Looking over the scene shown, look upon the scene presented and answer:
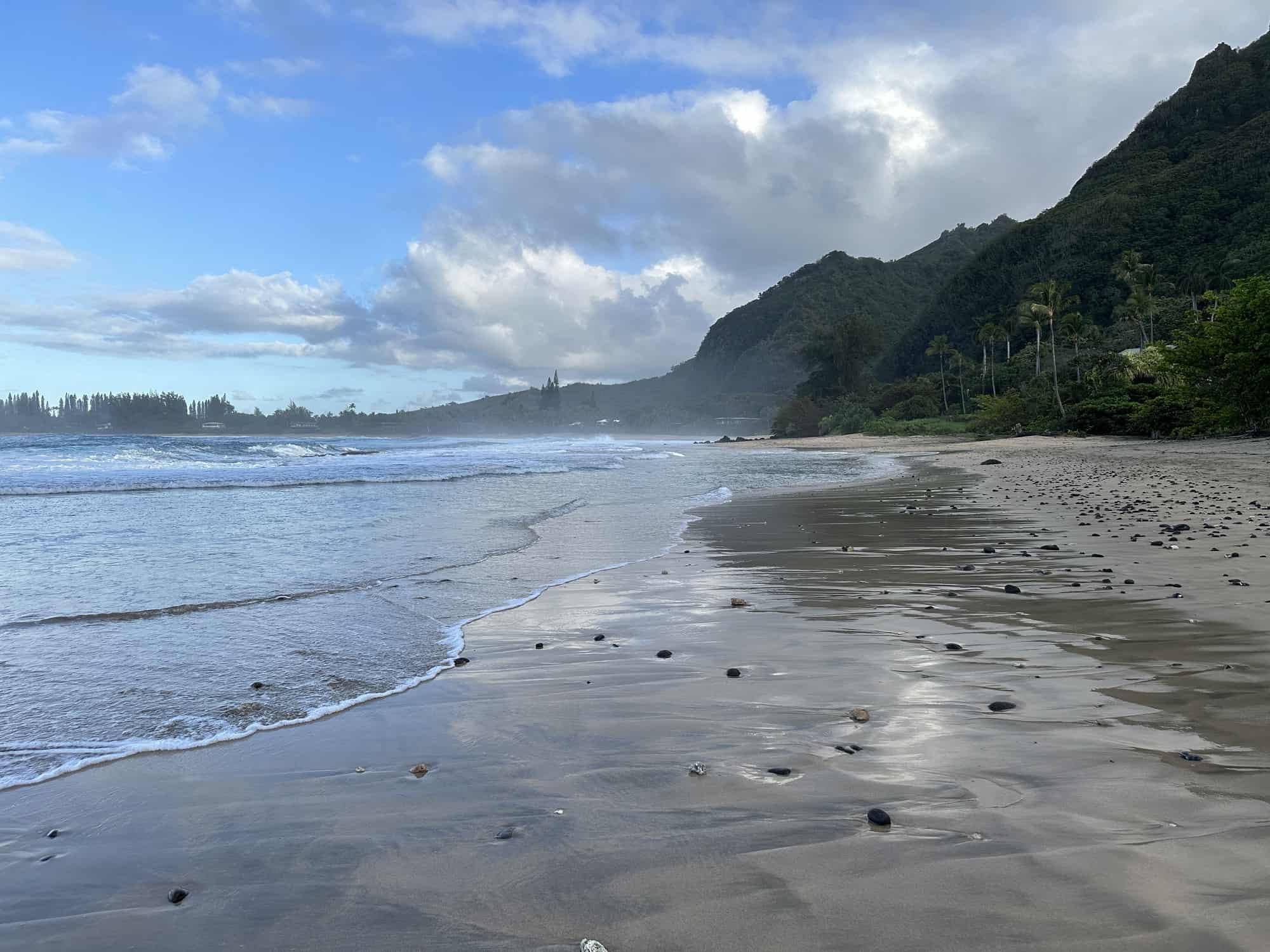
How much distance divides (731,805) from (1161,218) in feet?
402

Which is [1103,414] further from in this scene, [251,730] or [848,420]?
[251,730]

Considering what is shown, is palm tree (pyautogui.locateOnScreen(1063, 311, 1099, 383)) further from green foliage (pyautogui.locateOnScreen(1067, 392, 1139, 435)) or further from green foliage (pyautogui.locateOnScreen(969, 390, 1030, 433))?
green foliage (pyautogui.locateOnScreen(1067, 392, 1139, 435))

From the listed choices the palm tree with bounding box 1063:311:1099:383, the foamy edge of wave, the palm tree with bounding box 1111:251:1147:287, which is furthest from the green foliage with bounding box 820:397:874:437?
the foamy edge of wave

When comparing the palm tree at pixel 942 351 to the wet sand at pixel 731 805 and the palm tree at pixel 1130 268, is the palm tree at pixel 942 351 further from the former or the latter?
the wet sand at pixel 731 805

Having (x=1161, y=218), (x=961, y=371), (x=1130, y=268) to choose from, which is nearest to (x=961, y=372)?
(x=961, y=371)

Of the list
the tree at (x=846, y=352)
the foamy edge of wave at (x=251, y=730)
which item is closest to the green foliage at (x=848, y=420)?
the tree at (x=846, y=352)

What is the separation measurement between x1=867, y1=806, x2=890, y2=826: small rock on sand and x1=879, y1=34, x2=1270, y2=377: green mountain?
91346mm

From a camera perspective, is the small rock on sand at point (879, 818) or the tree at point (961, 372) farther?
the tree at point (961, 372)

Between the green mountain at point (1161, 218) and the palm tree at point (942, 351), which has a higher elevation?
the green mountain at point (1161, 218)

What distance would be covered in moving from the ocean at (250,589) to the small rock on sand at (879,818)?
10.4 feet

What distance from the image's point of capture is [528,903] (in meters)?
2.46

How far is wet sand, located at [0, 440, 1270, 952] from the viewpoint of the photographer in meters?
2.33

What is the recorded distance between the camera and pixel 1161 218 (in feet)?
327

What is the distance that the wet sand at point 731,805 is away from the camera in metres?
2.33
